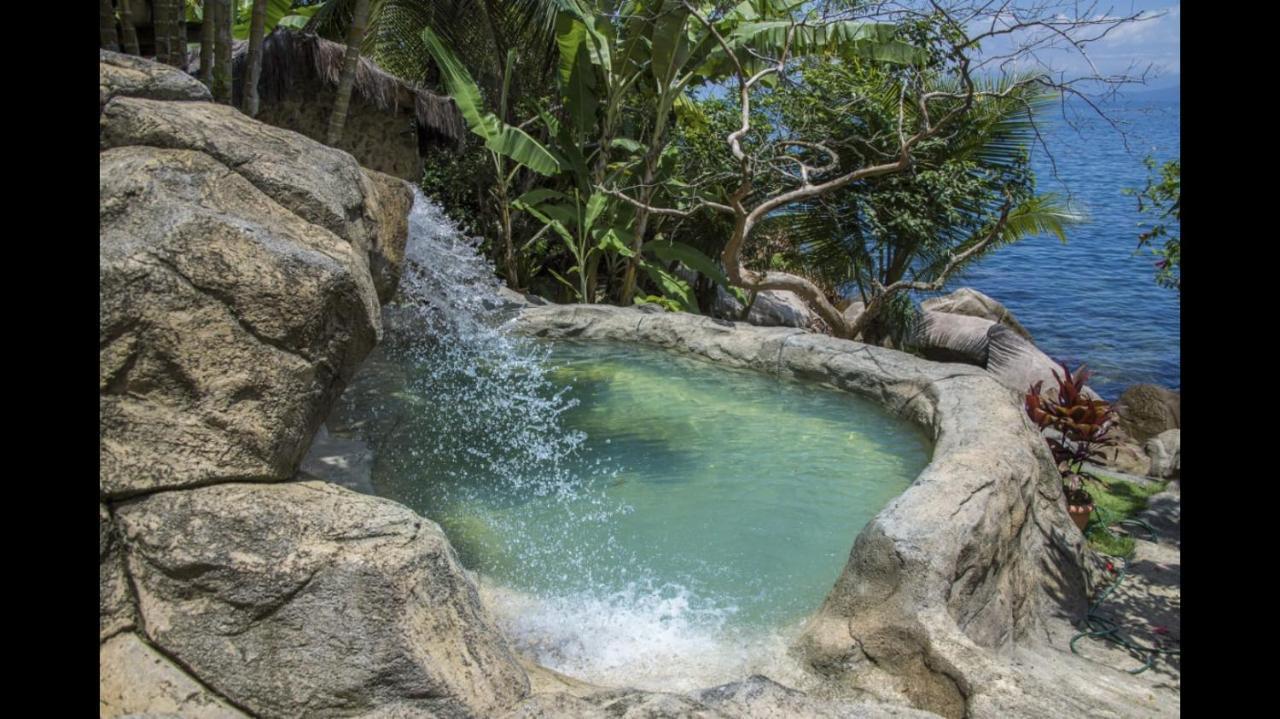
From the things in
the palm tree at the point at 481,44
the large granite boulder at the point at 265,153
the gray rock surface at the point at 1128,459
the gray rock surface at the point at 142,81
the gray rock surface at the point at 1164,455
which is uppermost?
the palm tree at the point at 481,44

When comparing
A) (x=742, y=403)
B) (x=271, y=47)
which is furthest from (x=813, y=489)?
(x=271, y=47)

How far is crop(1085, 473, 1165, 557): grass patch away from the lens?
734 cm

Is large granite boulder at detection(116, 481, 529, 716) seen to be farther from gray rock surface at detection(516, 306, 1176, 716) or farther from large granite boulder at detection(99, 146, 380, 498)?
gray rock surface at detection(516, 306, 1176, 716)

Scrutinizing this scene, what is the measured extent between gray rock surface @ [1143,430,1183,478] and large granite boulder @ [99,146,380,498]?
8.18 metres

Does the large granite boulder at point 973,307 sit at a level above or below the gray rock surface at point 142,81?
below

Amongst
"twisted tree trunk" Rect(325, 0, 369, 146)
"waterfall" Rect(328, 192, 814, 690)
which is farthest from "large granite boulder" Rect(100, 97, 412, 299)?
"twisted tree trunk" Rect(325, 0, 369, 146)

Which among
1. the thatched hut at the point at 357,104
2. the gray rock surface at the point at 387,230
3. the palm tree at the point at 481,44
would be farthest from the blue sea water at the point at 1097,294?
the gray rock surface at the point at 387,230

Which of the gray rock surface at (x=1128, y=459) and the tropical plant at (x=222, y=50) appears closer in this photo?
the tropical plant at (x=222, y=50)

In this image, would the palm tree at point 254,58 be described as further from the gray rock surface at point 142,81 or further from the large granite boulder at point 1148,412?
the large granite boulder at point 1148,412

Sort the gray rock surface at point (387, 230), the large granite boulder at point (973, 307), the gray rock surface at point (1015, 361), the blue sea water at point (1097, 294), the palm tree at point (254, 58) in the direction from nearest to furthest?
the gray rock surface at point (387, 230) → the palm tree at point (254, 58) → the gray rock surface at point (1015, 361) → the large granite boulder at point (973, 307) → the blue sea water at point (1097, 294)

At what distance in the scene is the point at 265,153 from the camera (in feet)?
13.3

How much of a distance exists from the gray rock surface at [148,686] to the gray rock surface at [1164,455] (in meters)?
8.60

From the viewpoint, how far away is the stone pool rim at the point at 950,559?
4.34 m

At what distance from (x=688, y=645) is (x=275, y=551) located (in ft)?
6.81
